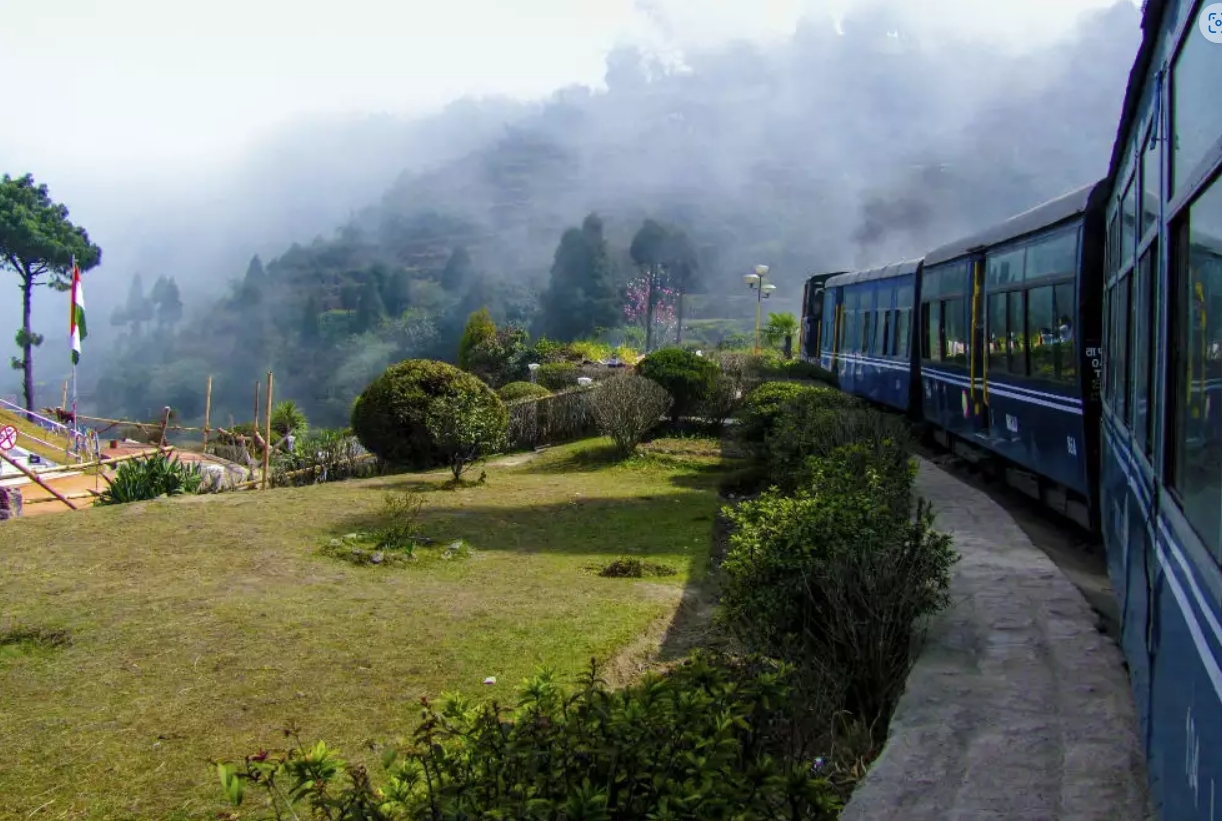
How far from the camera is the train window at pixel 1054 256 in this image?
8.65 meters

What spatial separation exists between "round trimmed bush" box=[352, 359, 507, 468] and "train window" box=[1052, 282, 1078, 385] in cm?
1004

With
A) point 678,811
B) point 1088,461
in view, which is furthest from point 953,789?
point 1088,461

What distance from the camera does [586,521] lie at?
12.8 metres

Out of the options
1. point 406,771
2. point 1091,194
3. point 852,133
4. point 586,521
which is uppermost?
point 852,133

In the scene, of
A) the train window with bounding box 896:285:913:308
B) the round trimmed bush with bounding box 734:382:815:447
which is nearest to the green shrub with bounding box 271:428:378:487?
the round trimmed bush with bounding box 734:382:815:447

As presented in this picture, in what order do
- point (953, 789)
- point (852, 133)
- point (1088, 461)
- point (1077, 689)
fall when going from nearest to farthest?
point (953, 789), point (1077, 689), point (1088, 461), point (852, 133)

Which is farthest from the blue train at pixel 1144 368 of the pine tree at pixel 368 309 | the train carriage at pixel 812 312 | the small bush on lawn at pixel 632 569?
the pine tree at pixel 368 309

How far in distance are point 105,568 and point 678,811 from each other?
8615 mm

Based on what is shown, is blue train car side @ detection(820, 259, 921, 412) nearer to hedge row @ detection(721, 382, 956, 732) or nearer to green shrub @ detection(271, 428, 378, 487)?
green shrub @ detection(271, 428, 378, 487)

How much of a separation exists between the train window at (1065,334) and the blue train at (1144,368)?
2 cm

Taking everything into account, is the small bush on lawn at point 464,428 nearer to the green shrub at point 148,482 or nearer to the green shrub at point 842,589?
the green shrub at point 148,482

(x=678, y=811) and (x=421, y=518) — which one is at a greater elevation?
A: (x=678, y=811)

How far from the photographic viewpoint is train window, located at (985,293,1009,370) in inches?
423

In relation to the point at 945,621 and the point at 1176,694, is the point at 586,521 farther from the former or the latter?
the point at 1176,694
